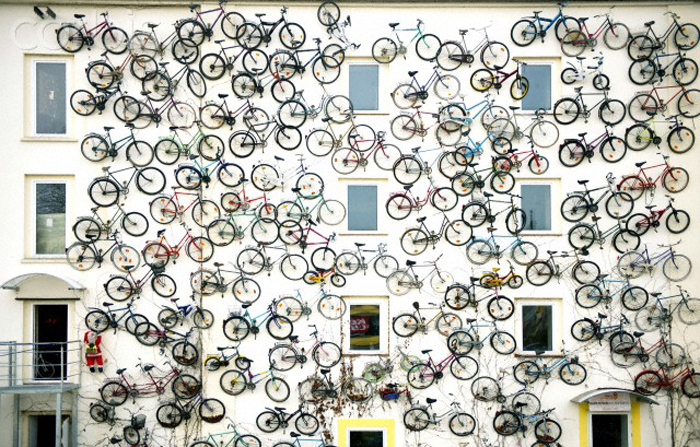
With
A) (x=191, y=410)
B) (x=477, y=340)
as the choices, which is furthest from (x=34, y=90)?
(x=477, y=340)

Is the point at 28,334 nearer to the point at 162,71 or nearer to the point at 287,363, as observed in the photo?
the point at 287,363

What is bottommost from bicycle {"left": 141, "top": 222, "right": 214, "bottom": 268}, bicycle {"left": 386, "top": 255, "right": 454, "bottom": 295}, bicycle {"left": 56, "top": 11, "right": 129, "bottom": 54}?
bicycle {"left": 386, "top": 255, "right": 454, "bottom": 295}

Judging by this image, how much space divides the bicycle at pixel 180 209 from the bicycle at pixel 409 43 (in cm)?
597

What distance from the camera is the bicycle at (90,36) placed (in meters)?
14.5

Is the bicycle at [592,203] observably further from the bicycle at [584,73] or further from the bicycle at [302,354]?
the bicycle at [302,354]

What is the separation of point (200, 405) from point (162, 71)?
8826 millimetres

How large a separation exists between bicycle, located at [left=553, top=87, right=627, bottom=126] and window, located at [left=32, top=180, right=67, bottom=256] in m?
13.4

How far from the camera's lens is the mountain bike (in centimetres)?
1436

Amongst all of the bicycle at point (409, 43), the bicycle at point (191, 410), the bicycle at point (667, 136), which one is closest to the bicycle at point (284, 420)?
the bicycle at point (191, 410)

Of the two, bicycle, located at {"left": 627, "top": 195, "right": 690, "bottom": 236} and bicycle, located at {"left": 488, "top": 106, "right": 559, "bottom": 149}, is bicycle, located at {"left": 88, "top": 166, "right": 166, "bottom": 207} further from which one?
bicycle, located at {"left": 627, "top": 195, "right": 690, "bottom": 236}

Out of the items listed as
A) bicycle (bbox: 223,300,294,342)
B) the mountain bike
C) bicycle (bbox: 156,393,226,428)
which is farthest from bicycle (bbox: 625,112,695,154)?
bicycle (bbox: 156,393,226,428)

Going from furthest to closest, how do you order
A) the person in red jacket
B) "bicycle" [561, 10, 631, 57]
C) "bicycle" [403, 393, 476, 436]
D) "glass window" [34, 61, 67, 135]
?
"bicycle" [561, 10, 631, 57], "glass window" [34, 61, 67, 135], "bicycle" [403, 393, 476, 436], the person in red jacket

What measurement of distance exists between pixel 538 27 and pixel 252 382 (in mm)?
12138

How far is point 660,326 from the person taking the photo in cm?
1447
